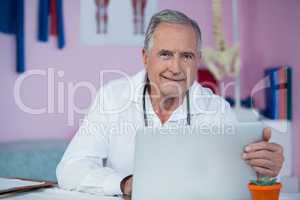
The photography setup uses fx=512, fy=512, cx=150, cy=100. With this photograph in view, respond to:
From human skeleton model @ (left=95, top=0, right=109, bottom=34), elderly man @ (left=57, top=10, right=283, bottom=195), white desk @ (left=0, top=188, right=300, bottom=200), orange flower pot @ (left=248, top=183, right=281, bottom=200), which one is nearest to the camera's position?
orange flower pot @ (left=248, top=183, right=281, bottom=200)

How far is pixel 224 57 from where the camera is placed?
7.93ft

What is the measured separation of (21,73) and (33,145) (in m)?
0.38

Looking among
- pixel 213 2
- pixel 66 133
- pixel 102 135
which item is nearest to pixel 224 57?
pixel 213 2

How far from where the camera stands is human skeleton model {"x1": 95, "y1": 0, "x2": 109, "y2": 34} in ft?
8.30

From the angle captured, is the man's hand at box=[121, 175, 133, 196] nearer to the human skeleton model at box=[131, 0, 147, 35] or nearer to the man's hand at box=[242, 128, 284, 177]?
the man's hand at box=[242, 128, 284, 177]

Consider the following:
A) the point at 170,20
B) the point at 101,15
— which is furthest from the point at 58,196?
the point at 101,15

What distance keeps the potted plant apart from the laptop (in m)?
0.07

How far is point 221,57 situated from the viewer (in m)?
2.42

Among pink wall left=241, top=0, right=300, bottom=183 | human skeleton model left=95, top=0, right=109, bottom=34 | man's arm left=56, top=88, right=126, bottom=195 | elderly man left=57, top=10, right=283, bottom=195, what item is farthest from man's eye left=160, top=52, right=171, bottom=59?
pink wall left=241, top=0, right=300, bottom=183

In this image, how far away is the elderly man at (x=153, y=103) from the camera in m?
1.46

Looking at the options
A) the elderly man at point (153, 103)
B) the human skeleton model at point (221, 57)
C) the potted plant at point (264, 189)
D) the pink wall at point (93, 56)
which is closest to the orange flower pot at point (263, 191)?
the potted plant at point (264, 189)

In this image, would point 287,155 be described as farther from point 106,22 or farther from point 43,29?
point 43,29

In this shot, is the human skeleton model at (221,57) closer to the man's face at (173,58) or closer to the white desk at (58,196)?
the man's face at (173,58)

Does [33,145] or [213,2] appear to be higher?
[213,2]
